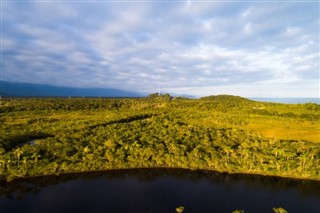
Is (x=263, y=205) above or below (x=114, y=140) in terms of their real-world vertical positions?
below

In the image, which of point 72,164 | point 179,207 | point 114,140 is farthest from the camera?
point 114,140

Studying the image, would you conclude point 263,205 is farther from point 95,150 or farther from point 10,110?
point 10,110

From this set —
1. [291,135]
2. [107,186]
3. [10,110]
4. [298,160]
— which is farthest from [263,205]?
[10,110]

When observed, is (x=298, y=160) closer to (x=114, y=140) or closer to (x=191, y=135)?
(x=191, y=135)

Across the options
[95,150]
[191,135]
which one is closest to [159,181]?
[95,150]

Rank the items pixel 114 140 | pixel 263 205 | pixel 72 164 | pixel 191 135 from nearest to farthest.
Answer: pixel 263 205, pixel 72 164, pixel 114 140, pixel 191 135

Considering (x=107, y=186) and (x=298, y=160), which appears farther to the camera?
(x=298, y=160)
